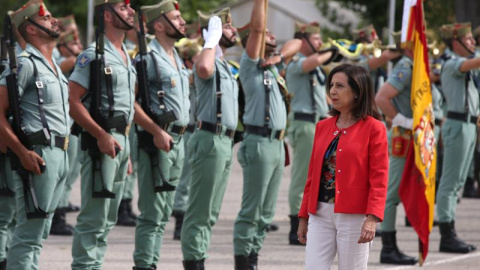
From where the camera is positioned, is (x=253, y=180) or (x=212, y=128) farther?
(x=253, y=180)

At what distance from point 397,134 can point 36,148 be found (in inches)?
162

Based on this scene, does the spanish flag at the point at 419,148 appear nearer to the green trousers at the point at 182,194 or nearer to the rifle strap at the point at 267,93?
the rifle strap at the point at 267,93

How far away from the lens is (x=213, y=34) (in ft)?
28.0

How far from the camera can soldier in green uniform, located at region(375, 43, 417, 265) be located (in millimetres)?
10258

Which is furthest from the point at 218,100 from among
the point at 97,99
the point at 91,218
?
the point at 91,218

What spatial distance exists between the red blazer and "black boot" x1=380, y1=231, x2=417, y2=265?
393cm

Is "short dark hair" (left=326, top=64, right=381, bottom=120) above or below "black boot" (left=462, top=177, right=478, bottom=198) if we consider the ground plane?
above

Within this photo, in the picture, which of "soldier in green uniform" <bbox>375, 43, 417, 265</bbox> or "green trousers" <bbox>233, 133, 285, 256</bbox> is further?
"soldier in green uniform" <bbox>375, 43, 417, 265</bbox>

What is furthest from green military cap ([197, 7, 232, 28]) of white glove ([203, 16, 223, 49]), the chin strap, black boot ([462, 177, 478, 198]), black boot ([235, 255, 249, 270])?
black boot ([462, 177, 478, 198])

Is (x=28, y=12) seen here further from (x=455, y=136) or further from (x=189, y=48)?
(x=455, y=136)

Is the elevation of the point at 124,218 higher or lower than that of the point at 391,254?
lower

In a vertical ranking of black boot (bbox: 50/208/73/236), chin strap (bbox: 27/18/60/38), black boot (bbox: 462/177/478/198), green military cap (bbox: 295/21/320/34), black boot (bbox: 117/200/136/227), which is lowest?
black boot (bbox: 462/177/478/198)

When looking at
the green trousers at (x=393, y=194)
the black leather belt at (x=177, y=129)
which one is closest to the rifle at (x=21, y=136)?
the black leather belt at (x=177, y=129)

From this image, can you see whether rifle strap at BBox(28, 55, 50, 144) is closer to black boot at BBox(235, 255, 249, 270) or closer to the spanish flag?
black boot at BBox(235, 255, 249, 270)
